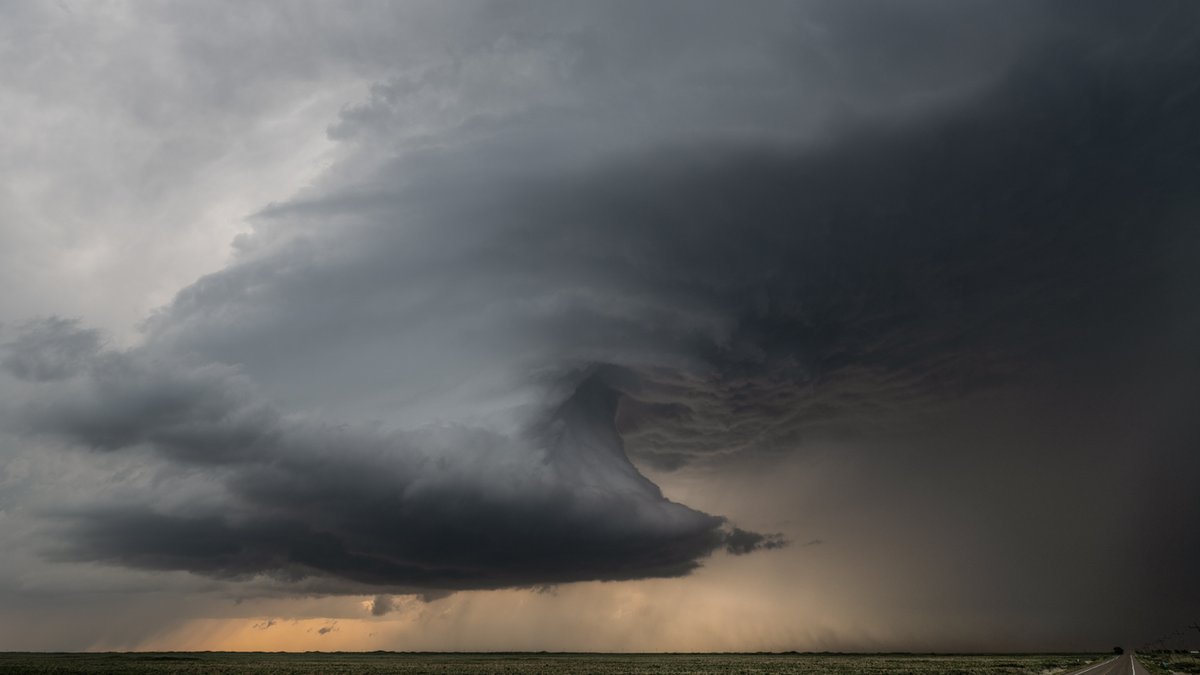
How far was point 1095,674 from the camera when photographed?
93688mm

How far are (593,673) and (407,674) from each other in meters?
26.5

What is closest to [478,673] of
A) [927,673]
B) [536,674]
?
[536,674]

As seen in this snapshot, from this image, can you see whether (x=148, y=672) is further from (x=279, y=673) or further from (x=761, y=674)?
(x=761, y=674)

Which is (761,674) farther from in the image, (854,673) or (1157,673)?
(1157,673)

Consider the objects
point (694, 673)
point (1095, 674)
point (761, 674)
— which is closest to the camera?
point (1095, 674)

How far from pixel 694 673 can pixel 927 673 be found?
3104 centimetres

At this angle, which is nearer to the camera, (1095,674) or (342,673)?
(1095,674)

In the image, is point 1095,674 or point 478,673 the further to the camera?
point 478,673

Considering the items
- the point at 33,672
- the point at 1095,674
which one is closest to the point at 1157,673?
the point at 1095,674

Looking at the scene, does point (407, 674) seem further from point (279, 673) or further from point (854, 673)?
point (854, 673)

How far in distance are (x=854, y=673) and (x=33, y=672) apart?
10811 centimetres

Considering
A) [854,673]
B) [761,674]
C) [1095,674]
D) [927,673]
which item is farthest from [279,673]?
[1095,674]

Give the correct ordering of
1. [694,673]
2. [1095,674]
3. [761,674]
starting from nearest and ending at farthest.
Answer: [1095,674] < [761,674] < [694,673]

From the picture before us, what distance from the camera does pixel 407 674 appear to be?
109 meters
